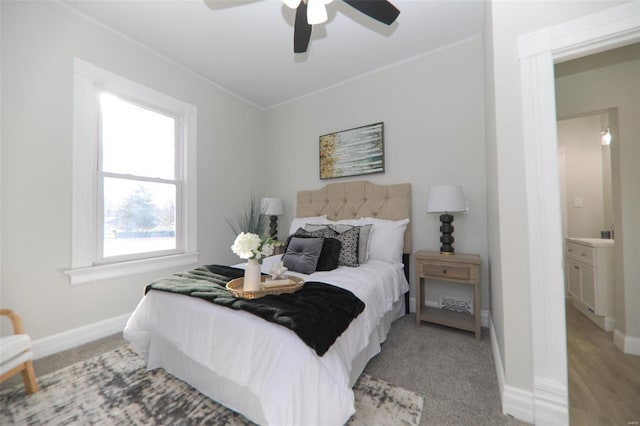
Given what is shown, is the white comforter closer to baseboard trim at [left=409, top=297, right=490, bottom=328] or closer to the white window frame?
the white window frame

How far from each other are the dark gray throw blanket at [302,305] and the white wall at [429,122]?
166 centimetres

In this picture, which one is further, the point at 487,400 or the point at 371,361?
the point at 371,361

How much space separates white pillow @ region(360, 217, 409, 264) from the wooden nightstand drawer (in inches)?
10.8

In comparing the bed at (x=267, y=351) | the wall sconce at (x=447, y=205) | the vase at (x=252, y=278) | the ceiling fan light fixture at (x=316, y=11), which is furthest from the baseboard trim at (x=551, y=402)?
the ceiling fan light fixture at (x=316, y=11)

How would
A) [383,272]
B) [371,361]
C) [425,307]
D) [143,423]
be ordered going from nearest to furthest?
[143,423]
[371,361]
[383,272]
[425,307]

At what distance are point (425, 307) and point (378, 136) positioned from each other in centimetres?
205

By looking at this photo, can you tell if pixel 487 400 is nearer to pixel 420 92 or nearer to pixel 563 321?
pixel 563 321

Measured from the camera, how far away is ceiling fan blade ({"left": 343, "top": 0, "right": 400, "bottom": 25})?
5.16ft

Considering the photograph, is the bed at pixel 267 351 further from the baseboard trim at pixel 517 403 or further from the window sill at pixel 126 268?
the window sill at pixel 126 268

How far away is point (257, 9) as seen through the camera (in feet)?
7.16

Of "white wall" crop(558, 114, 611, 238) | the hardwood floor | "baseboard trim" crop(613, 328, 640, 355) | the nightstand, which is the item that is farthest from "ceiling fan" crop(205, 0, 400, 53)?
"white wall" crop(558, 114, 611, 238)

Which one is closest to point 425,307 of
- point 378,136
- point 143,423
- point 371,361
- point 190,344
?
point 371,361

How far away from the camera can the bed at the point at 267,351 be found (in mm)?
1049

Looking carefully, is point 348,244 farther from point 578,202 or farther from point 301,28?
point 578,202
